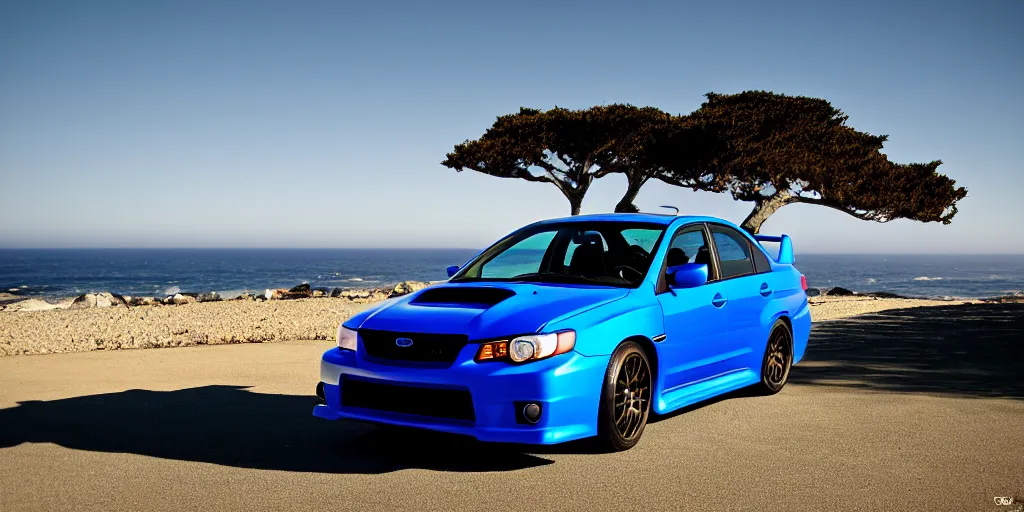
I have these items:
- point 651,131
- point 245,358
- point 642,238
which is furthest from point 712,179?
point 642,238

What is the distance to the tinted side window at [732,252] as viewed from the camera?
7616 mm

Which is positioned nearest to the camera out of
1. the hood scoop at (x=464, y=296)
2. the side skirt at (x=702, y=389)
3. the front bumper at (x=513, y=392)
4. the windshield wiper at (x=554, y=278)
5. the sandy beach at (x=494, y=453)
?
the sandy beach at (x=494, y=453)

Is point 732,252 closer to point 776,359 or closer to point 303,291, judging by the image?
point 776,359

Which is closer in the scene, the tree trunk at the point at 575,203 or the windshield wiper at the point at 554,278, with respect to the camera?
the windshield wiper at the point at 554,278

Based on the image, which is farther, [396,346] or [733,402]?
[733,402]

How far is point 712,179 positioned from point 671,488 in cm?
2603

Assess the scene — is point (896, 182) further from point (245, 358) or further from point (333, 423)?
point (333, 423)

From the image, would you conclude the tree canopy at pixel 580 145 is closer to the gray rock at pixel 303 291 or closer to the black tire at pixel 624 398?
the gray rock at pixel 303 291

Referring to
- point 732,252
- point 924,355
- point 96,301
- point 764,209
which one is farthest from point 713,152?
point 96,301

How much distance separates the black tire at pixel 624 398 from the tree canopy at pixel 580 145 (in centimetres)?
2287

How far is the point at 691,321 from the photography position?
6.71 meters

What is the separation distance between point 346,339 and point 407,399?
696mm

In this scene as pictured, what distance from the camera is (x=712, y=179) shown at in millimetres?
30125

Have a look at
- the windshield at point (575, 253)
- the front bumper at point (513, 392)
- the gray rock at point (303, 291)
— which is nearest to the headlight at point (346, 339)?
the front bumper at point (513, 392)
